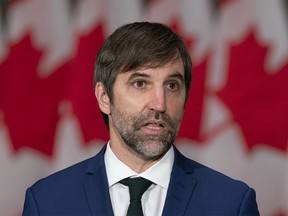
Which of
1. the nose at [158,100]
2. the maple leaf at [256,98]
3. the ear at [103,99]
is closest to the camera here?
the nose at [158,100]

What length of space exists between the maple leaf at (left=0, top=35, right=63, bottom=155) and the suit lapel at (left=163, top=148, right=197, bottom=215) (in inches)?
31.2

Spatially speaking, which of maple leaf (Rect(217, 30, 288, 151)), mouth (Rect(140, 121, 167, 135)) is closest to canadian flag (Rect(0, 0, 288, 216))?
maple leaf (Rect(217, 30, 288, 151))

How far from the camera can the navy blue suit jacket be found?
1514 millimetres

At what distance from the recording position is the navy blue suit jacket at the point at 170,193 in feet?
4.97

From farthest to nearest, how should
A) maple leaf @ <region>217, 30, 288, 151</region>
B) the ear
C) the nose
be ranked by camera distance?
maple leaf @ <region>217, 30, 288, 151</region> → the ear → the nose

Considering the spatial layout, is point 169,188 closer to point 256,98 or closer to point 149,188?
point 149,188

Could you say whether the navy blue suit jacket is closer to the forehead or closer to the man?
the man

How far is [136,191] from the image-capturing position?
152cm

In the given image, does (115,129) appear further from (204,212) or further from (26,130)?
(26,130)

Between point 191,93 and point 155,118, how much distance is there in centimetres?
83

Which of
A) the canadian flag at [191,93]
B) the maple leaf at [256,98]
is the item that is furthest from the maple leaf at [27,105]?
the maple leaf at [256,98]

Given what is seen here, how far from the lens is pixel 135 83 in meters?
1.52

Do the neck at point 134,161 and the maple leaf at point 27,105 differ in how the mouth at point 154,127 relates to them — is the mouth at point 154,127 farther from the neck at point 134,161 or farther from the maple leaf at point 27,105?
the maple leaf at point 27,105

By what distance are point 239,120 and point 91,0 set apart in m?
0.57
